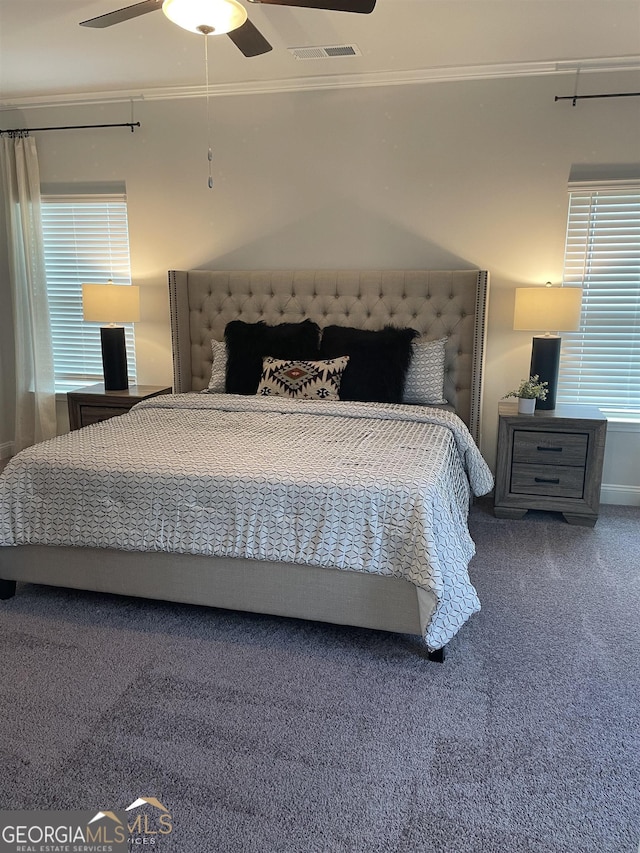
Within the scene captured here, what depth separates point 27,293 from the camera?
4.90 meters

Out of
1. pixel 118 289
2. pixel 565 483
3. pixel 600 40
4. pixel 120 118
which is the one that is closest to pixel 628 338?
pixel 565 483

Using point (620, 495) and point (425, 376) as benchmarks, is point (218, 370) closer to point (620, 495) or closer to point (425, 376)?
point (425, 376)

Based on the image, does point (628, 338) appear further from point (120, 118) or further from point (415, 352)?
point (120, 118)

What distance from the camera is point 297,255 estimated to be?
4.46m

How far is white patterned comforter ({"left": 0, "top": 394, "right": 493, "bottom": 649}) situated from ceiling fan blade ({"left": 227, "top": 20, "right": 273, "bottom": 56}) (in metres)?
1.74

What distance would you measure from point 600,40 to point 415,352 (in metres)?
1.94

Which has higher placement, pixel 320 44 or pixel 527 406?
pixel 320 44

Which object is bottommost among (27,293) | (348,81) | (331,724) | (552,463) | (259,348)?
(331,724)

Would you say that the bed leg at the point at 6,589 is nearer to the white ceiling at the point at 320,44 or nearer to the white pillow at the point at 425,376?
the white pillow at the point at 425,376

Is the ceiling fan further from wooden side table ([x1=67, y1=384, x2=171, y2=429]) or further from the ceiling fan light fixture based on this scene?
wooden side table ([x1=67, y1=384, x2=171, y2=429])

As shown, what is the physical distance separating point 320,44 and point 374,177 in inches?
35.8

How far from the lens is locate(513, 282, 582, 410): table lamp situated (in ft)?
12.2

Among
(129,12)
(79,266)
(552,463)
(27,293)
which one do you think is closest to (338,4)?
(129,12)

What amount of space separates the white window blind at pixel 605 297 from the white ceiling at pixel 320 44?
764 mm
